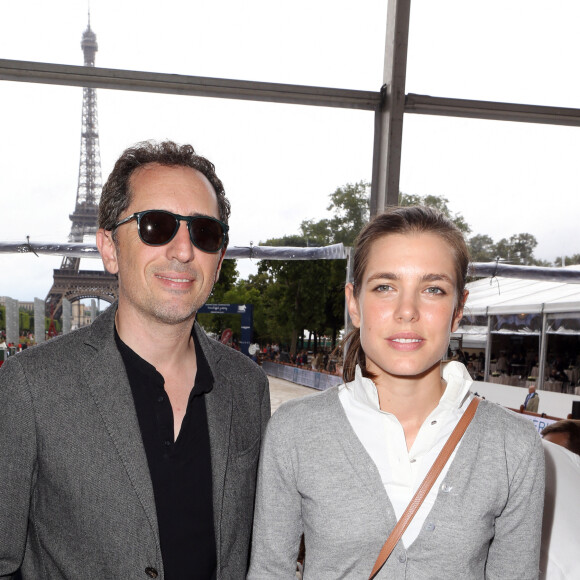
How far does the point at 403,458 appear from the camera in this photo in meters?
1.17

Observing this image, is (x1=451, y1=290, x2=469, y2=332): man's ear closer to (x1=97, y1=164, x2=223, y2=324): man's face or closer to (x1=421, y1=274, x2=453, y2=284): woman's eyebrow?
(x1=421, y1=274, x2=453, y2=284): woman's eyebrow

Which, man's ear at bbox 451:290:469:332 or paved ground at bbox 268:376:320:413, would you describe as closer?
man's ear at bbox 451:290:469:332

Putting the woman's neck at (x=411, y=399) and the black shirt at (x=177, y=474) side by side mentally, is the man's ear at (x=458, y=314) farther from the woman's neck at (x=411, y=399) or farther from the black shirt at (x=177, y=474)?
the black shirt at (x=177, y=474)

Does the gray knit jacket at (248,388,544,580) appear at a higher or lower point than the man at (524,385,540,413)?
higher

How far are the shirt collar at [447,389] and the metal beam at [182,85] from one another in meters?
2.10

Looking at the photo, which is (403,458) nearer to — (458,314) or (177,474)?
(458,314)

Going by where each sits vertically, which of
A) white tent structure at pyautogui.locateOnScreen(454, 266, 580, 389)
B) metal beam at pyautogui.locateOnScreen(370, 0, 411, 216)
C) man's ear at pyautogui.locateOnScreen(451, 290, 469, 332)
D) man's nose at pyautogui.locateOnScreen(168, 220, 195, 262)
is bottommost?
white tent structure at pyautogui.locateOnScreen(454, 266, 580, 389)

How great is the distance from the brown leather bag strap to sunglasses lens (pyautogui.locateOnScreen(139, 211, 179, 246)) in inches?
31.3

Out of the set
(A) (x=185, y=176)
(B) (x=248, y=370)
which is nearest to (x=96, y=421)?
(B) (x=248, y=370)

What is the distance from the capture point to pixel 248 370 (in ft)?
5.31

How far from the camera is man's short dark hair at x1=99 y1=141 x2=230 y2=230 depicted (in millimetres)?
1456

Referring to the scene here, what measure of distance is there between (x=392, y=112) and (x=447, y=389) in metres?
2.09

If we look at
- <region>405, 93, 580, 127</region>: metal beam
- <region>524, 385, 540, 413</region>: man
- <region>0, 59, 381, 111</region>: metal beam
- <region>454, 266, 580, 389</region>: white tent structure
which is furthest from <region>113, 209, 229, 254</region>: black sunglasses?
<region>524, 385, 540, 413</region>: man

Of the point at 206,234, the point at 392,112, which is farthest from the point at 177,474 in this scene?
the point at 392,112
